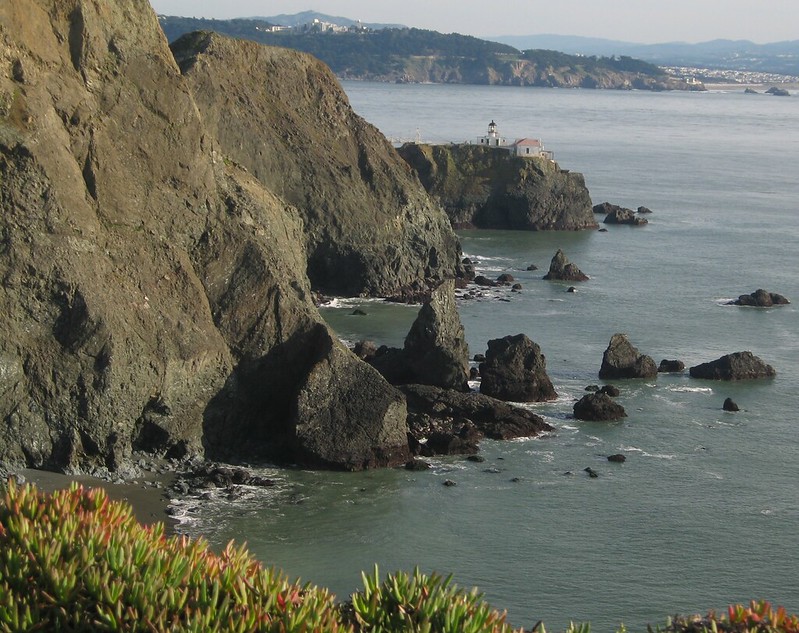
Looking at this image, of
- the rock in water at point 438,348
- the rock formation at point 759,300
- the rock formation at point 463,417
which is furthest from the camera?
the rock formation at point 759,300

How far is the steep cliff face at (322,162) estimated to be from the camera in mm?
62375

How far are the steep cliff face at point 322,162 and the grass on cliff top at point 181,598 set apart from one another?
1832 inches

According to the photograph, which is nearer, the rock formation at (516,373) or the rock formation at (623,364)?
the rock formation at (516,373)

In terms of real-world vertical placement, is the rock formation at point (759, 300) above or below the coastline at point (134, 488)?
above

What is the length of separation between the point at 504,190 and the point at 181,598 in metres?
81.4

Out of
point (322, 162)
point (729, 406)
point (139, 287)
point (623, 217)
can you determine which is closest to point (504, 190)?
point (623, 217)

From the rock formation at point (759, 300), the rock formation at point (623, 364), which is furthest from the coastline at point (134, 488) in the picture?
the rock formation at point (759, 300)

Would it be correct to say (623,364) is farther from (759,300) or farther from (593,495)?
(759,300)

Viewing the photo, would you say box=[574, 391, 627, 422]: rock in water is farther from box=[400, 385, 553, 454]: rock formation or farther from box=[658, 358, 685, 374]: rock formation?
box=[658, 358, 685, 374]: rock formation

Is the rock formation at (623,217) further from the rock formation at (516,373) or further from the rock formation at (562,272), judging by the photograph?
the rock formation at (516,373)

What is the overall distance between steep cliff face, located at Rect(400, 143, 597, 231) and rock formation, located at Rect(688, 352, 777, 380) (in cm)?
4466

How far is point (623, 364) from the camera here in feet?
157

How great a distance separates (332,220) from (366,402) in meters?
29.4

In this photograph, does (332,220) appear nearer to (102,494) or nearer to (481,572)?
(481,572)
